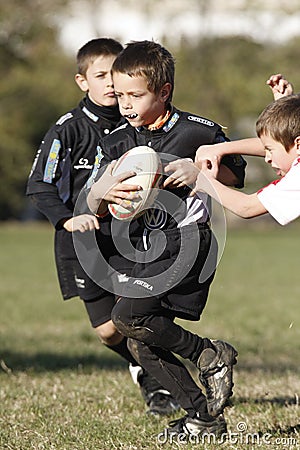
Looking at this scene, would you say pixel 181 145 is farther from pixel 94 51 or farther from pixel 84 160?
pixel 94 51

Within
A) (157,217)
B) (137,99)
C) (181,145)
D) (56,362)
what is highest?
(137,99)

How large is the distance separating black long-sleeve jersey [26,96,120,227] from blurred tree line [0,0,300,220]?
124 feet

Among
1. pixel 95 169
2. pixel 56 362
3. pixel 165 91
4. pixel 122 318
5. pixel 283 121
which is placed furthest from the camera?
pixel 56 362

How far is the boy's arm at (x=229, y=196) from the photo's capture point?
4.44 meters

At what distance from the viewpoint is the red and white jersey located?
14.3ft

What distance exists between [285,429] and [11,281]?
13.4 meters

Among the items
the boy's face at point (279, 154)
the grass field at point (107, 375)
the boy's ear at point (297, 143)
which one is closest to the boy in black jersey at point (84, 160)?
the grass field at point (107, 375)

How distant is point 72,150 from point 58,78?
135 feet

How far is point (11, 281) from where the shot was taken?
A: 712 inches

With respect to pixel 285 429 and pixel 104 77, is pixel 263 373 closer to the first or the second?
pixel 285 429

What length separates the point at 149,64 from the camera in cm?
480

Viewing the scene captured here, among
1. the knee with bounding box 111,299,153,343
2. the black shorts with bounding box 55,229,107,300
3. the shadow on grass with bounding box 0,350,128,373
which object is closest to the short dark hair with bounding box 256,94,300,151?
the knee with bounding box 111,299,153,343

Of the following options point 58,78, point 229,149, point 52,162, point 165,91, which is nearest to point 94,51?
point 52,162

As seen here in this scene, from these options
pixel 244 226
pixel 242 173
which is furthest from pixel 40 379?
pixel 244 226
